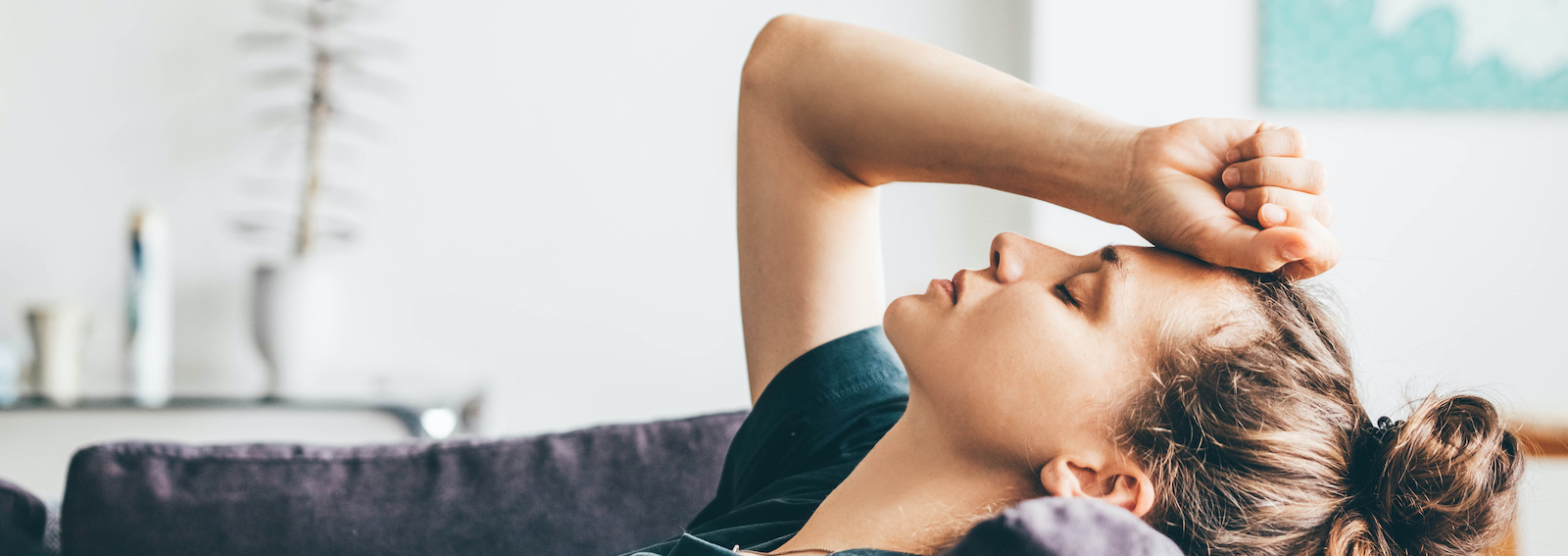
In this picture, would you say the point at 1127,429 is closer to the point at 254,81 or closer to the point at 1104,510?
the point at 1104,510

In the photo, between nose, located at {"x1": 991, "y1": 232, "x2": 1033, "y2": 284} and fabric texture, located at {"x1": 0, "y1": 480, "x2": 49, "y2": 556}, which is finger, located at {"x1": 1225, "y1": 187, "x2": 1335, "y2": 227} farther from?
fabric texture, located at {"x1": 0, "y1": 480, "x2": 49, "y2": 556}

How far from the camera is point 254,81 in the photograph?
2.02 meters

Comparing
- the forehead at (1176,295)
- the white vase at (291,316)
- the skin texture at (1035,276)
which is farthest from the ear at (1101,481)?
the white vase at (291,316)

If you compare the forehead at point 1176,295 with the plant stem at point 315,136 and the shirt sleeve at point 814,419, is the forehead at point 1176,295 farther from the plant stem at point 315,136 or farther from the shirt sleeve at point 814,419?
the plant stem at point 315,136

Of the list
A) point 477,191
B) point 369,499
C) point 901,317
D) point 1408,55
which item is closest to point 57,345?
point 477,191

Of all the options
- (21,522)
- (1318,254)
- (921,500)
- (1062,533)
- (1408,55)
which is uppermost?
(1408,55)

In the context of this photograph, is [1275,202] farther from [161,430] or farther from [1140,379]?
[161,430]

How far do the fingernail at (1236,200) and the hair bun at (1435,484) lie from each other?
0.65 feet

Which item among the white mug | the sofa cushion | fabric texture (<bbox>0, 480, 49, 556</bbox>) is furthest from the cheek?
the white mug

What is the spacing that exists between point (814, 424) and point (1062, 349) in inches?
10.6

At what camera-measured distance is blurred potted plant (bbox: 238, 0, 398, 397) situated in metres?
1.78

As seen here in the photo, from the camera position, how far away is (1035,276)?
73 cm

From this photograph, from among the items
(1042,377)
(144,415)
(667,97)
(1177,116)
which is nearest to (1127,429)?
(1042,377)

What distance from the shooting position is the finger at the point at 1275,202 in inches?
22.9
